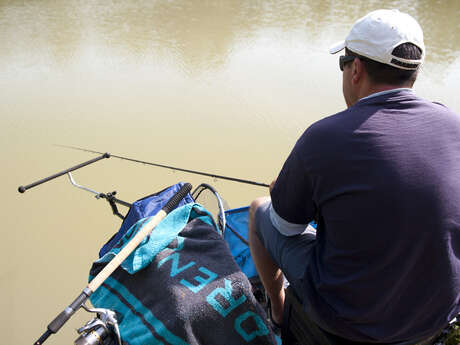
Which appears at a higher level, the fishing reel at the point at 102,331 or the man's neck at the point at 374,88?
the man's neck at the point at 374,88

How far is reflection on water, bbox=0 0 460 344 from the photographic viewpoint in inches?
99.6

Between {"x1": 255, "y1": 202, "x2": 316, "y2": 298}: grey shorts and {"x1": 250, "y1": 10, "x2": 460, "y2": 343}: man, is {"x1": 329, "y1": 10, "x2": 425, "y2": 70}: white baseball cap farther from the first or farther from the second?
{"x1": 255, "y1": 202, "x2": 316, "y2": 298}: grey shorts

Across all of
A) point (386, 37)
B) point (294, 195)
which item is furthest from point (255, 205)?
point (386, 37)

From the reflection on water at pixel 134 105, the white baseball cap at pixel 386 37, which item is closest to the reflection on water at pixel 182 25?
the reflection on water at pixel 134 105

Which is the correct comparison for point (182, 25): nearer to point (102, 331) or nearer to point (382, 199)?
point (102, 331)

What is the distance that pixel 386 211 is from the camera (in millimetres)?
845

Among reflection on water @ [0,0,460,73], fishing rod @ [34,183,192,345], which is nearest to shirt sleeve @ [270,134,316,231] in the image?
fishing rod @ [34,183,192,345]

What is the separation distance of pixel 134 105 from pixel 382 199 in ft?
12.9

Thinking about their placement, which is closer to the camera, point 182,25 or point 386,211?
point 386,211

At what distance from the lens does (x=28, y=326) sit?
6.72 ft

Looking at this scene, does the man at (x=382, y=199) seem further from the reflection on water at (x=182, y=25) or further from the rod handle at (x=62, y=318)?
the reflection on water at (x=182, y=25)

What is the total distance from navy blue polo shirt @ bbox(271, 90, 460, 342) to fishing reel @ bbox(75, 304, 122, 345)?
0.68m

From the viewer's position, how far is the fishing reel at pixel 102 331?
114 centimetres

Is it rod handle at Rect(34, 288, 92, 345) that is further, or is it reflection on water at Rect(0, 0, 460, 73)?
reflection on water at Rect(0, 0, 460, 73)
